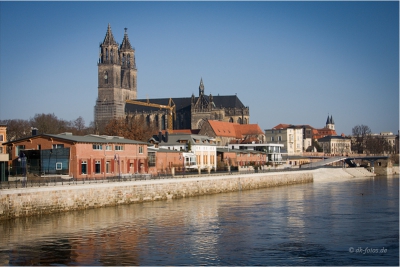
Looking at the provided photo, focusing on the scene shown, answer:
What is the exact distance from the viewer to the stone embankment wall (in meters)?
43.3

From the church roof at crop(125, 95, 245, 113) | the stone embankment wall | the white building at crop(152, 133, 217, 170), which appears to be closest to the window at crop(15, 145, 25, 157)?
the stone embankment wall

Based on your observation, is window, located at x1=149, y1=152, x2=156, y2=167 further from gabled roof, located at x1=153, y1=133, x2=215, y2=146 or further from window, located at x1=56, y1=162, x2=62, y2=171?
window, located at x1=56, y1=162, x2=62, y2=171

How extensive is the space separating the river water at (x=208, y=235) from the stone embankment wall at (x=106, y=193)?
0.83 metres

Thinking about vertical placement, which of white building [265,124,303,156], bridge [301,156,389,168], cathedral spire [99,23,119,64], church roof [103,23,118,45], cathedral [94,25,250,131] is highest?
church roof [103,23,118,45]

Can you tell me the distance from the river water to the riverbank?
2.75 feet

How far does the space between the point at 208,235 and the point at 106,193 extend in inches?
632

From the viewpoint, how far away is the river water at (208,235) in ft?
105

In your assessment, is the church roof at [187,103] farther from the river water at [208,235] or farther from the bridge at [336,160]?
the river water at [208,235]

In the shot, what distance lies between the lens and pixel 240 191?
2958 inches

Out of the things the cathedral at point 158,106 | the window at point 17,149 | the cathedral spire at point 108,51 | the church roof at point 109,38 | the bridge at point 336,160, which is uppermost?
the church roof at point 109,38

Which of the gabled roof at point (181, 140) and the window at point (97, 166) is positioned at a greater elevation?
the gabled roof at point (181, 140)

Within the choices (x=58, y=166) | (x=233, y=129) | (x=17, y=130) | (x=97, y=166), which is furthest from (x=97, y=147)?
(x=233, y=129)

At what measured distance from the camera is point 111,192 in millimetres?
53188

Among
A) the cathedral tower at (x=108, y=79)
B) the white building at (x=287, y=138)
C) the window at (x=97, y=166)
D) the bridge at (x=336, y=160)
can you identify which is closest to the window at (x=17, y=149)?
the window at (x=97, y=166)
